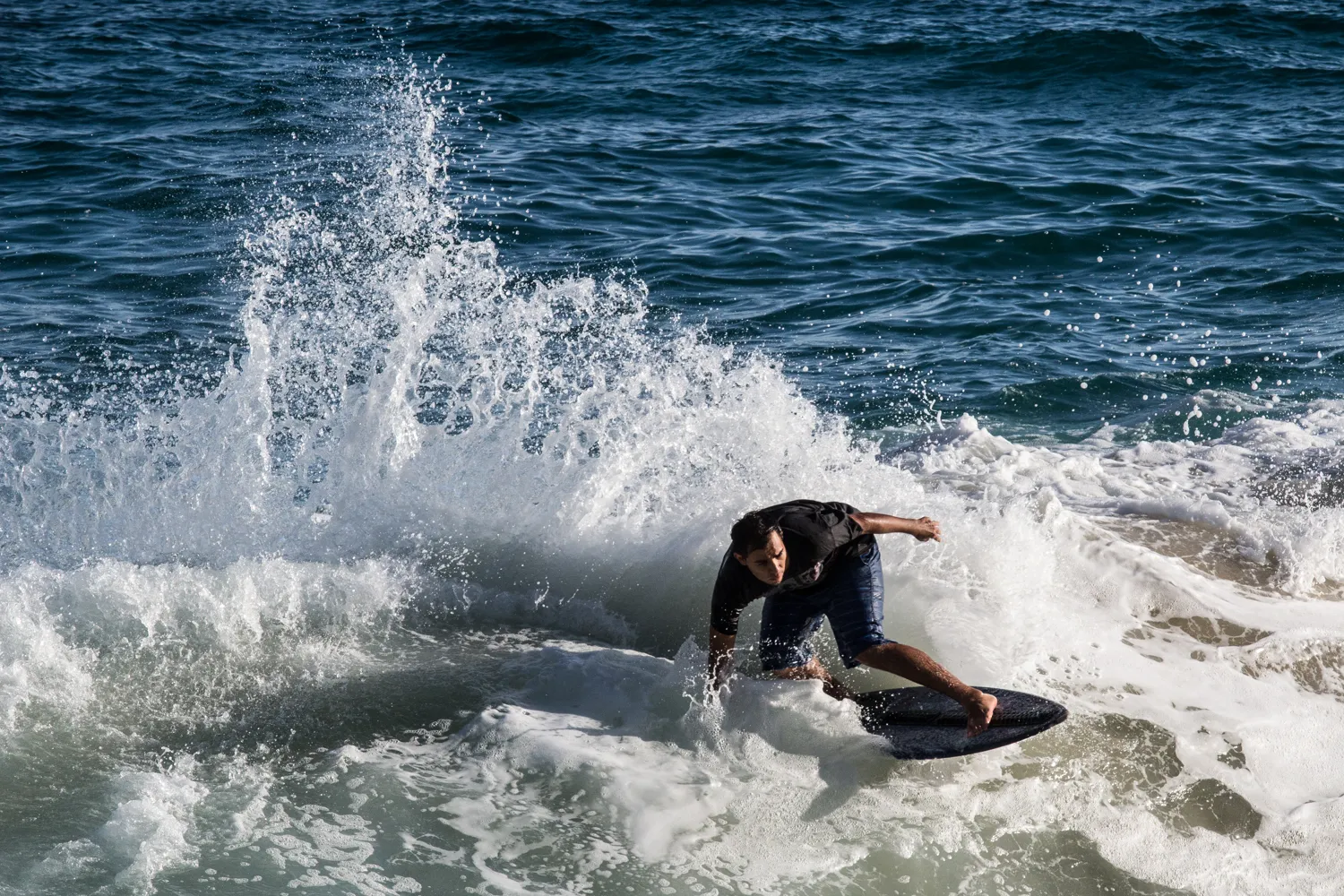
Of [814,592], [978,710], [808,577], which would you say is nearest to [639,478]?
[814,592]

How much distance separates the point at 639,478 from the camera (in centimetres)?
795

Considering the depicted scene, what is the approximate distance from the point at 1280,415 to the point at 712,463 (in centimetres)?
526

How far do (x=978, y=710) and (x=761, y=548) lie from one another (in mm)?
1146

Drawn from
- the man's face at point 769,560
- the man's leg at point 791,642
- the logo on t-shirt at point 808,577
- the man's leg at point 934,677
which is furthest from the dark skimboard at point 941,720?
the man's face at point 769,560

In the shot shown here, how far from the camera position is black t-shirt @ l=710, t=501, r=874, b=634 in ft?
18.1

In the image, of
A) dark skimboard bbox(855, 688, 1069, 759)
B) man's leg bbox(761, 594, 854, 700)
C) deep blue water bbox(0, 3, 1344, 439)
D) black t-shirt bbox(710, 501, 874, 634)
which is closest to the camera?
dark skimboard bbox(855, 688, 1069, 759)

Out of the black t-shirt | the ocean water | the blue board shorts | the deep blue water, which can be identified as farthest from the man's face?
the deep blue water

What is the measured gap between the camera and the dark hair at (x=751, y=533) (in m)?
5.26

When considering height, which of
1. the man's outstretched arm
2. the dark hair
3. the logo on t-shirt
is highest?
the dark hair

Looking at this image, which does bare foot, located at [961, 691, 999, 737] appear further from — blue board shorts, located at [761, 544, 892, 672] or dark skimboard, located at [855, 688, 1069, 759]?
blue board shorts, located at [761, 544, 892, 672]

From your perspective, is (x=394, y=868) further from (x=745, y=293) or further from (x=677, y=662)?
(x=745, y=293)

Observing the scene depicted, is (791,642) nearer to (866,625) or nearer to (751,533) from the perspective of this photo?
(866,625)

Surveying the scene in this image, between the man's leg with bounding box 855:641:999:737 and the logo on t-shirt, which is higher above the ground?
the logo on t-shirt

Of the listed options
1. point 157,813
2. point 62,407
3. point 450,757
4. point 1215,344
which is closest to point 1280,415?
point 1215,344
